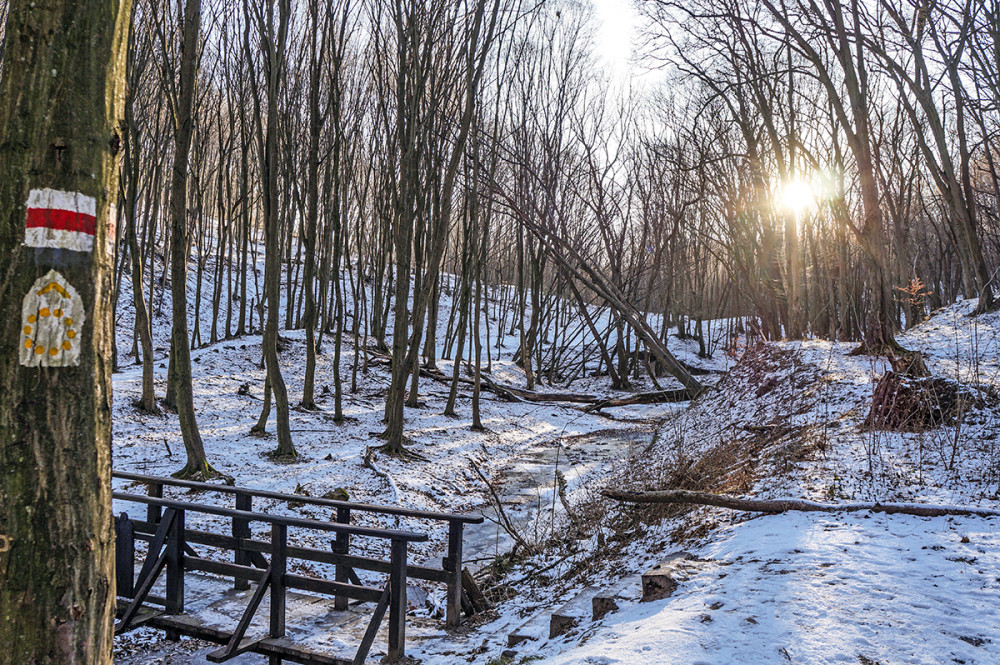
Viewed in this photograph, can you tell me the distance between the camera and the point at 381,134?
2089cm

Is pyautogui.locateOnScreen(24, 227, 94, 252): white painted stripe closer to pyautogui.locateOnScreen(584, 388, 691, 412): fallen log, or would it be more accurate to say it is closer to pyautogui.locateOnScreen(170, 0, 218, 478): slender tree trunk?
pyautogui.locateOnScreen(170, 0, 218, 478): slender tree trunk

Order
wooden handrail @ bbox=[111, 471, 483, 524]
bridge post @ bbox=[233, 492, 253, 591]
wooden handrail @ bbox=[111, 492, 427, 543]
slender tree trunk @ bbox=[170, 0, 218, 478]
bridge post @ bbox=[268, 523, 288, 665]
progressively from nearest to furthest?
wooden handrail @ bbox=[111, 492, 427, 543] < bridge post @ bbox=[268, 523, 288, 665] < wooden handrail @ bbox=[111, 471, 483, 524] < bridge post @ bbox=[233, 492, 253, 591] < slender tree trunk @ bbox=[170, 0, 218, 478]

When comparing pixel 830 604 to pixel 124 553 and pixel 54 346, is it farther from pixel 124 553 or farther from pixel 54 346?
pixel 124 553

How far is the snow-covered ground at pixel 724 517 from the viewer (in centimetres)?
367

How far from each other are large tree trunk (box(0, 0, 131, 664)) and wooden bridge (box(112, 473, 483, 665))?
270cm

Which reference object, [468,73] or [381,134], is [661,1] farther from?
[381,134]

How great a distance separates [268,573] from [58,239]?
11.5 feet

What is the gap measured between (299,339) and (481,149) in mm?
8174

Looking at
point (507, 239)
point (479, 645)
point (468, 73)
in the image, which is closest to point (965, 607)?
point (479, 645)

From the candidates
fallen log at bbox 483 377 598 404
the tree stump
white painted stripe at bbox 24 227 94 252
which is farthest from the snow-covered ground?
fallen log at bbox 483 377 598 404

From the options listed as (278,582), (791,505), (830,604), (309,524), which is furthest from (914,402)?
(278,582)

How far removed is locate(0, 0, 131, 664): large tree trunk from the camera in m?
2.08

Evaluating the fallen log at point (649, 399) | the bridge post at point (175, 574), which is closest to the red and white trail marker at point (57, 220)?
the bridge post at point (175, 574)

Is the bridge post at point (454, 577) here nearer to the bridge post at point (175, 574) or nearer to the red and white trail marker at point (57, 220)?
the bridge post at point (175, 574)
